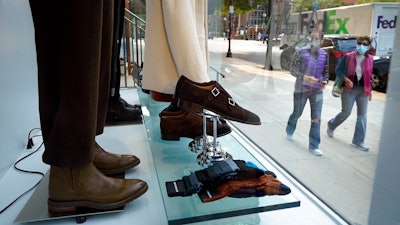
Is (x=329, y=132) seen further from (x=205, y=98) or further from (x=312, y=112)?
(x=205, y=98)

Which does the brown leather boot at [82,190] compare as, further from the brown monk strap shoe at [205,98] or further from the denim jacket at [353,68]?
the denim jacket at [353,68]

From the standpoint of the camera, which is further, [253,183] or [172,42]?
[172,42]

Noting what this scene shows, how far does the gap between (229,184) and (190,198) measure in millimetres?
105

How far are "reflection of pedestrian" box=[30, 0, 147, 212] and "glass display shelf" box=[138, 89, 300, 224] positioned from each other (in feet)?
0.65

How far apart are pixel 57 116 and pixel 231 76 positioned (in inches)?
106

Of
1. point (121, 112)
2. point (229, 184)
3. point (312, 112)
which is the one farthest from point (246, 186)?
point (312, 112)

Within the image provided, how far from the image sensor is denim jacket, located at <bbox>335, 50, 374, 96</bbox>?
115 cm

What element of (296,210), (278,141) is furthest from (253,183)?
(278,141)

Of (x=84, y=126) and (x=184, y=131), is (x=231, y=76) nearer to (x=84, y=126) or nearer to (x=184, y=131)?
(x=184, y=131)

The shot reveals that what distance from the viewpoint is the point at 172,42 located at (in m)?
0.89

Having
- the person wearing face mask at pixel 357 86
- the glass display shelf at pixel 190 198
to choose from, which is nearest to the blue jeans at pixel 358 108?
the person wearing face mask at pixel 357 86

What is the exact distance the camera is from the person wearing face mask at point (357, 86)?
1.18 meters

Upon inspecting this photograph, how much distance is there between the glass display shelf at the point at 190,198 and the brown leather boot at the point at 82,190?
124 mm

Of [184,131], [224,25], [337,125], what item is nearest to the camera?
[184,131]
